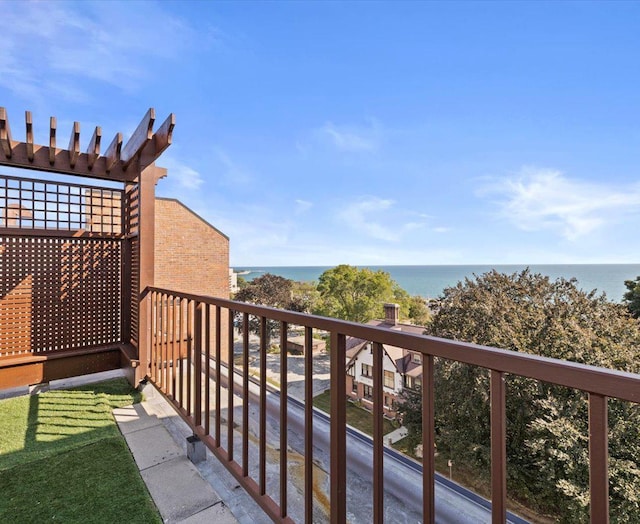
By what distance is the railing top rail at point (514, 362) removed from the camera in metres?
0.56

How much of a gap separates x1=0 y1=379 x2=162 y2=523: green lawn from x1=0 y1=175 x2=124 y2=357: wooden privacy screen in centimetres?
81

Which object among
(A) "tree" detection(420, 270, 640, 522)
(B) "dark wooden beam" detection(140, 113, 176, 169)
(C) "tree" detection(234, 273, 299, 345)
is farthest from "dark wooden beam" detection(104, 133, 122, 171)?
(C) "tree" detection(234, 273, 299, 345)

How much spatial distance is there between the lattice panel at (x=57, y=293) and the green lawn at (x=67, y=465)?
762mm

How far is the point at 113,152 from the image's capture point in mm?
3500

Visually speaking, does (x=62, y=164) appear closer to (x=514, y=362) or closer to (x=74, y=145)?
(x=74, y=145)

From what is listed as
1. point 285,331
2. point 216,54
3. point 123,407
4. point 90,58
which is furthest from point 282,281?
point 285,331

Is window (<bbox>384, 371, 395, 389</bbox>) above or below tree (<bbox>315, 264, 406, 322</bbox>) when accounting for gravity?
below

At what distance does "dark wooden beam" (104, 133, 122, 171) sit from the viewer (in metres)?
3.36

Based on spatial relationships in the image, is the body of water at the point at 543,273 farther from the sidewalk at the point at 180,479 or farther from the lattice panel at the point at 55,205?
the sidewalk at the point at 180,479

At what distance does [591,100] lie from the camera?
1655cm

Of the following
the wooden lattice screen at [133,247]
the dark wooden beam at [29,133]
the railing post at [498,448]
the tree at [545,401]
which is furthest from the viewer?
the tree at [545,401]

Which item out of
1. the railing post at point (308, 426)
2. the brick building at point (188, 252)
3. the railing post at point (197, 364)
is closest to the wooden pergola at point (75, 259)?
the railing post at point (197, 364)

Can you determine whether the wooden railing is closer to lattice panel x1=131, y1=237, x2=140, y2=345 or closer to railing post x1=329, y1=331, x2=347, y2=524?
railing post x1=329, y1=331, x2=347, y2=524

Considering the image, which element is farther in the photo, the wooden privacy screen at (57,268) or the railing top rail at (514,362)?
the wooden privacy screen at (57,268)
